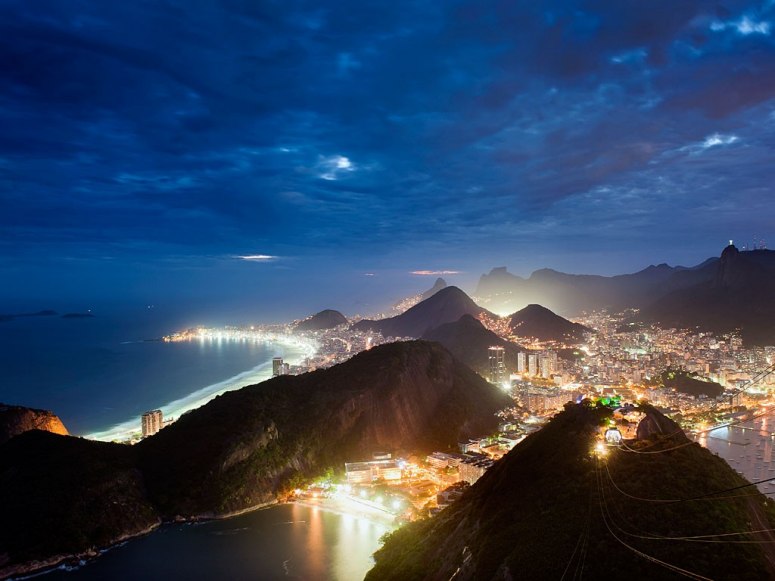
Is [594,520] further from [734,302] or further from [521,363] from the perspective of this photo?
[734,302]

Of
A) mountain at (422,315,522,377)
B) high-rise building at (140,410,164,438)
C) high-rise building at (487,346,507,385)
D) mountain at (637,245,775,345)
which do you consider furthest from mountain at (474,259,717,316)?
high-rise building at (140,410,164,438)

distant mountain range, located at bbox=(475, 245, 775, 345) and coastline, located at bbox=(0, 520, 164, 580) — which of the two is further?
distant mountain range, located at bbox=(475, 245, 775, 345)

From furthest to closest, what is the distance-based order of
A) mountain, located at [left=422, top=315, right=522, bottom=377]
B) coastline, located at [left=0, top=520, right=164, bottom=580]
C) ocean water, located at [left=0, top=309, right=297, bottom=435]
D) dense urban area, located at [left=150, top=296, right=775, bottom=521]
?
mountain, located at [left=422, top=315, right=522, bottom=377]
ocean water, located at [left=0, top=309, right=297, bottom=435]
dense urban area, located at [left=150, top=296, right=775, bottom=521]
coastline, located at [left=0, top=520, right=164, bottom=580]

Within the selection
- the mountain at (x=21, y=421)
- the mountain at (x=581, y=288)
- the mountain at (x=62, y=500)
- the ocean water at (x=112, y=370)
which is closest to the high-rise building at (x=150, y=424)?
the ocean water at (x=112, y=370)

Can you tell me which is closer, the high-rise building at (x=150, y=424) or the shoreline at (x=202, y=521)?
the shoreline at (x=202, y=521)

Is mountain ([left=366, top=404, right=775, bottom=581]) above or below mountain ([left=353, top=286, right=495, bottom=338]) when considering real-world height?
below

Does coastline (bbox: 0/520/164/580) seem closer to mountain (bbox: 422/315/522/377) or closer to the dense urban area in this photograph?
the dense urban area

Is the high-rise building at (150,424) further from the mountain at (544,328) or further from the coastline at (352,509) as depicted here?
the mountain at (544,328)

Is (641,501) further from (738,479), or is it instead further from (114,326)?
(114,326)

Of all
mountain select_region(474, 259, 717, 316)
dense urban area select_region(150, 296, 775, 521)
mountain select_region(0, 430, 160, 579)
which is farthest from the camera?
mountain select_region(474, 259, 717, 316)
